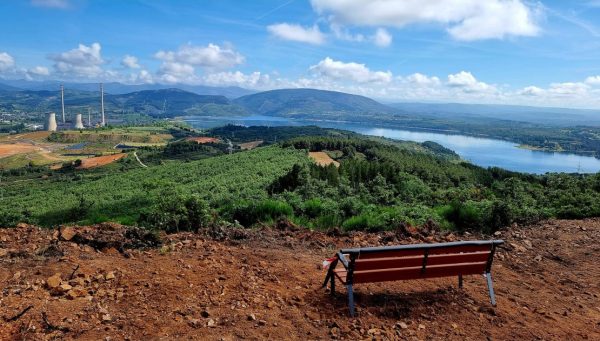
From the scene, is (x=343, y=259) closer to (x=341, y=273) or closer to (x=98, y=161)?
(x=341, y=273)

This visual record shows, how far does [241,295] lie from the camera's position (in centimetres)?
494

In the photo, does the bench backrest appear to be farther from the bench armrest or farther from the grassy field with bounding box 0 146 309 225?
the grassy field with bounding box 0 146 309 225

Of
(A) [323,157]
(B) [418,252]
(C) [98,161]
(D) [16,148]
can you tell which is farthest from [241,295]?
(D) [16,148]

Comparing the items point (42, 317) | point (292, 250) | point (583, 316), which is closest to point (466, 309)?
point (583, 316)

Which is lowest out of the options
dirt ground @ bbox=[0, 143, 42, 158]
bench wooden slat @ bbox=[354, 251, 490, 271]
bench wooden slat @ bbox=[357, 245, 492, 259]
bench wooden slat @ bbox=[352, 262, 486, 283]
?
dirt ground @ bbox=[0, 143, 42, 158]

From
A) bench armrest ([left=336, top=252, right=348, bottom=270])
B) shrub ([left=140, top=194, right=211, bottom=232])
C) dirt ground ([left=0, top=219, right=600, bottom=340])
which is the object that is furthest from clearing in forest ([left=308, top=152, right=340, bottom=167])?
bench armrest ([left=336, top=252, right=348, bottom=270])

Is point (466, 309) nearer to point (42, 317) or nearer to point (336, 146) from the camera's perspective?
point (42, 317)

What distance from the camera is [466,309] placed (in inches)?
199

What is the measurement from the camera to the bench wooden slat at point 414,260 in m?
4.79

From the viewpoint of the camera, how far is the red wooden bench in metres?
4.77

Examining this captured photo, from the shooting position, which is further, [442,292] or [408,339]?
[442,292]

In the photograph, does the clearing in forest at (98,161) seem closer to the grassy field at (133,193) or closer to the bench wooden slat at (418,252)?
the grassy field at (133,193)

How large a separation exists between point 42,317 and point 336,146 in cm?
7498

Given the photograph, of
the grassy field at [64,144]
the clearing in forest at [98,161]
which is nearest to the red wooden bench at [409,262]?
the clearing in forest at [98,161]
